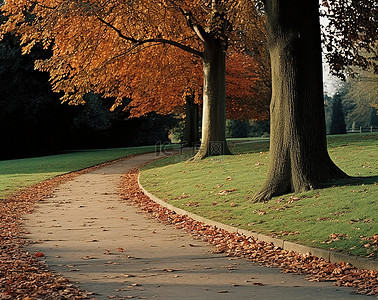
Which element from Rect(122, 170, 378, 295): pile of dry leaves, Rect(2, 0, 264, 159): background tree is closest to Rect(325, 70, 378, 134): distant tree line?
Rect(2, 0, 264, 159): background tree

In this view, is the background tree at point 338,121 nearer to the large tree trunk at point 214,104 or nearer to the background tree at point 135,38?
the background tree at point 135,38

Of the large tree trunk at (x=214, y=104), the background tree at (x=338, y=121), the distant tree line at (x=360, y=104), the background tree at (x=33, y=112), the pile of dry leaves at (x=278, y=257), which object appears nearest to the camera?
the pile of dry leaves at (x=278, y=257)

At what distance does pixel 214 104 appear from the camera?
27516 millimetres

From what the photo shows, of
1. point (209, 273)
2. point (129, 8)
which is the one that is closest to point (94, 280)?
point (209, 273)

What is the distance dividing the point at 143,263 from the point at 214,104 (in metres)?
18.9

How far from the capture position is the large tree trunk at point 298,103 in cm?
1432

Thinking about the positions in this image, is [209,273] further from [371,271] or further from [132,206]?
[132,206]

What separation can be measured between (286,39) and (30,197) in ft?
34.4

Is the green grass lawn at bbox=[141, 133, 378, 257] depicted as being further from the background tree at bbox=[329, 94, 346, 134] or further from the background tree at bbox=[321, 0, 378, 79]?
the background tree at bbox=[329, 94, 346, 134]

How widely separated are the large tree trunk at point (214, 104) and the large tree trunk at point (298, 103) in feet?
41.4

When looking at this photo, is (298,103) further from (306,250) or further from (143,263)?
(143,263)

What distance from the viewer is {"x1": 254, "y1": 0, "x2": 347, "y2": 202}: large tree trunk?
14320 mm

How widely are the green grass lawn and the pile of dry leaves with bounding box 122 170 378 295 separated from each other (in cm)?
42

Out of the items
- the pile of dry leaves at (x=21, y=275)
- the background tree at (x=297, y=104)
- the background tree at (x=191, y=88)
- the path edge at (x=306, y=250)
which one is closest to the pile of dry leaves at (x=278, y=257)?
the path edge at (x=306, y=250)
